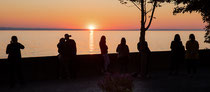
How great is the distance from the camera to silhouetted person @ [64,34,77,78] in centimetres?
1148

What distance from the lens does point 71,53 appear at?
11.7 m

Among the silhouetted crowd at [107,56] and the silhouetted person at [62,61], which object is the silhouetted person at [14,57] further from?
the silhouetted person at [62,61]

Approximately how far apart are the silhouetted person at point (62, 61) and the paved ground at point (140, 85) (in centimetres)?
56

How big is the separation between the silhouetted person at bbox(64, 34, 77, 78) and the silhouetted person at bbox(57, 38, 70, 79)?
0.11m

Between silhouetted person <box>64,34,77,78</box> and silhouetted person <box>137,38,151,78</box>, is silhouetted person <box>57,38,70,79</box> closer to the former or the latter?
silhouetted person <box>64,34,77,78</box>

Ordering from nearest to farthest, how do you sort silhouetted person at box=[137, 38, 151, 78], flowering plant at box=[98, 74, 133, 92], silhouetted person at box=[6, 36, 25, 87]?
1. flowering plant at box=[98, 74, 133, 92]
2. silhouetted person at box=[6, 36, 25, 87]
3. silhouetted person at box=[137, 38, 151, 78]

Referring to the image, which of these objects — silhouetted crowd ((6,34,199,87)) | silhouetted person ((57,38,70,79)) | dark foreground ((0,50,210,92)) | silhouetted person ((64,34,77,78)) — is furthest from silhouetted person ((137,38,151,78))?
silhouetted person ((57,38,70,79))

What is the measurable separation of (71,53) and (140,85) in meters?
3.01

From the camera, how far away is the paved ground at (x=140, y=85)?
9.66m

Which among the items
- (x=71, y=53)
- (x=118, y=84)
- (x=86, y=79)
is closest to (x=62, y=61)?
(x=71, y=53)

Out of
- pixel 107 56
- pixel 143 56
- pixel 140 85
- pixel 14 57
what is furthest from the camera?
pixel 107 56

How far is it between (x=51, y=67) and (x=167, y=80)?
459 centimetres

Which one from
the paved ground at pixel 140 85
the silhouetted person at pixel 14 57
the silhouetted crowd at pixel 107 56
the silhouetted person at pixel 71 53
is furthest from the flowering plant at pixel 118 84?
the silhouetted person at pixel 71 53

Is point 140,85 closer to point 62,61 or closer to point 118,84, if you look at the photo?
point 62,61
